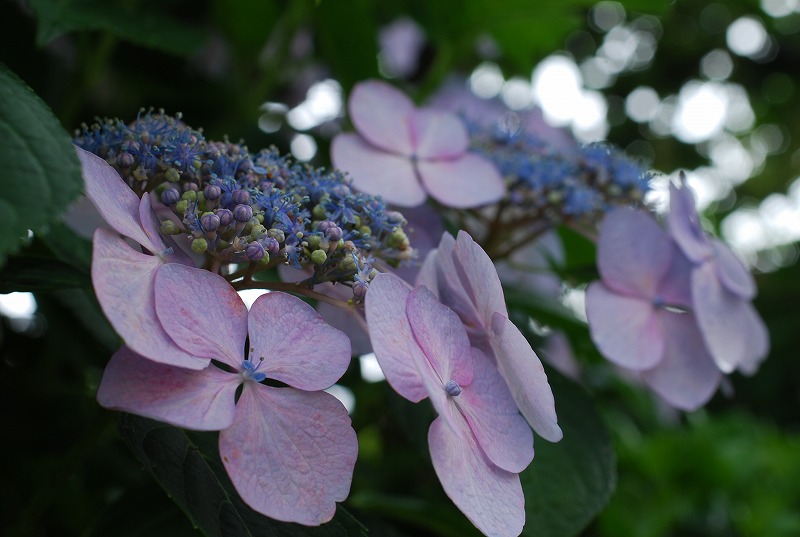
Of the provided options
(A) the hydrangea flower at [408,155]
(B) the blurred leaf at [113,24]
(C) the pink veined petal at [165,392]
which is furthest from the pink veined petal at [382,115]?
(C) the pink veined petal at [165,392]

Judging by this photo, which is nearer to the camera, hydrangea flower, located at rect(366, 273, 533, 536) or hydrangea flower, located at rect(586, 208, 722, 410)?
hydrangea flower, located at rect(366, 273, 533, 536)

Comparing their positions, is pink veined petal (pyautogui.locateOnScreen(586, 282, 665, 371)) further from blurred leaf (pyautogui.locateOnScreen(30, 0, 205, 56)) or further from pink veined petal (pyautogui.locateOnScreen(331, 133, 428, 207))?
blurred leaf (pyautogui.locateOnScreen(30, 0, 205, 56))

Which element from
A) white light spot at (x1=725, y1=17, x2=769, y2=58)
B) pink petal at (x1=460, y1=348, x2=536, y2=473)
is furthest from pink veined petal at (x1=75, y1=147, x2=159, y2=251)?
white light spot at (x1=725, y1=17, x2=769, y2=58)

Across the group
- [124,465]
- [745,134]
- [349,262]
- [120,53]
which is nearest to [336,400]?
[349,262]

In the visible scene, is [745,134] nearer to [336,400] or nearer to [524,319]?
[524,319]

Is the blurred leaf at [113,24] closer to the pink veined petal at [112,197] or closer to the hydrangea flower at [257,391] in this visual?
the pink veined petal at [112,197]

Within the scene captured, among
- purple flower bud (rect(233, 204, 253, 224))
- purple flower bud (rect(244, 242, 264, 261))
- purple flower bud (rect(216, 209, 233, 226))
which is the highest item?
purple flower bud (rect(233, 204, 253, 224))

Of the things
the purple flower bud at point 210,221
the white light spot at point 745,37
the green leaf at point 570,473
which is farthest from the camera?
the white light spot at point 745,37
